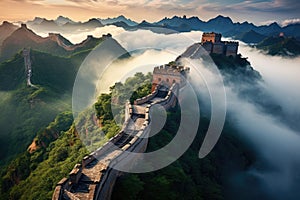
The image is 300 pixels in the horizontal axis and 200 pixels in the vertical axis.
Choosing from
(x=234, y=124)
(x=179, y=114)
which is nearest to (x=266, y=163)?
(x=234, y=124)

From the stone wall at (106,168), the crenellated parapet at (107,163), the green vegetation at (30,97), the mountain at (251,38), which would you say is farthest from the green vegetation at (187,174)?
the mountain at (251,38)

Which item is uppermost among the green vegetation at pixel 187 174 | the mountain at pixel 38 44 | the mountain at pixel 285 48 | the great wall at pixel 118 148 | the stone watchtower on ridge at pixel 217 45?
the mountain at pixel 285 48

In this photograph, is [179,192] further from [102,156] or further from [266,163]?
[266,163]

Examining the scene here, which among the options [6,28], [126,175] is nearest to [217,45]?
[126,175]

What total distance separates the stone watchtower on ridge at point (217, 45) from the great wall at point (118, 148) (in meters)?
20.0

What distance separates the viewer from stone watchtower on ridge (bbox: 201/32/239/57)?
51.5 meters

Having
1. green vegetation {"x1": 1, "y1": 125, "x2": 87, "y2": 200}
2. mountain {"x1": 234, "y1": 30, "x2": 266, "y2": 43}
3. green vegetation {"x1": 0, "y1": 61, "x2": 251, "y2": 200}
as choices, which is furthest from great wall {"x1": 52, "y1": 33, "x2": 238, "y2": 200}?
mountain {"x1": 234, "y1": 30, "x2": 266, "y2": 43}

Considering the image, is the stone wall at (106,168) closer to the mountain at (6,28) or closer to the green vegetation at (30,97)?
the green vegetation at (30,97)

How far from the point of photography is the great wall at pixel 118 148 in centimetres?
1472

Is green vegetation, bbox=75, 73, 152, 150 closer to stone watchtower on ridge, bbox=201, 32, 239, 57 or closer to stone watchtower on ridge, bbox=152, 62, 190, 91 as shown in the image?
stone watchtower on ridge, bbox=152, 62, 190, 91

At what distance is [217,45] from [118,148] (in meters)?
37.8

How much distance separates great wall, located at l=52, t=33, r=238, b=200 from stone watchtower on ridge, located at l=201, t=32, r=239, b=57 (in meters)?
20.0

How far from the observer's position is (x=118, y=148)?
1911 centimetres

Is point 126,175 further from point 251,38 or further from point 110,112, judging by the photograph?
point 251,38
